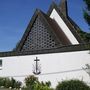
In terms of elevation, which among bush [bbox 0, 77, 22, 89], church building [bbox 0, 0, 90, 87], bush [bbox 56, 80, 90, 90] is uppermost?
church building [bbox 0, 0, 90, 87]

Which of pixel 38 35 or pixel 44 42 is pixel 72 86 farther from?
pixel 38 35

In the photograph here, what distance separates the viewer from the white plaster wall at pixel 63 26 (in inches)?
1305

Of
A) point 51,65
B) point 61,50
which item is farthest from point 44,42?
point 61,50

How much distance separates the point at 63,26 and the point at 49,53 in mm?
9654

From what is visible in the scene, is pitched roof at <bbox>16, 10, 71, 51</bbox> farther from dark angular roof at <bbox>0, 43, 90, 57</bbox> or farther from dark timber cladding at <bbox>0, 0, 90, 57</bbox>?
dark angular roof at <bbox>0, 43, 90, 57</bbox>

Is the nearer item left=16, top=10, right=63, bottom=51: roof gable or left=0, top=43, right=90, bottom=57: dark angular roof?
left=0, top=43, right=90, bottom=57: dark angular roof

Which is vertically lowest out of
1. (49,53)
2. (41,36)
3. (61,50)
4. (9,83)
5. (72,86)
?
(9,83)

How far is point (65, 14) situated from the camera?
3672cm

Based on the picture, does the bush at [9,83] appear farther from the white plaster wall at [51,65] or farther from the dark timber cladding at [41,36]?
the dark timber cladding at [41,36]

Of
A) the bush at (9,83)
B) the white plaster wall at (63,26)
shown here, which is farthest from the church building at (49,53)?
the bush at (9,83)

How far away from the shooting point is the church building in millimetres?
23656

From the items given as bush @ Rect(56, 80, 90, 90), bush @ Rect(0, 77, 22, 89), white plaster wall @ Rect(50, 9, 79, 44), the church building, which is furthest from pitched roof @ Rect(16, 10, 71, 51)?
bush @ Rect(56, 80, 90, 90)

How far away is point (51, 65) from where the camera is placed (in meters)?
25.2

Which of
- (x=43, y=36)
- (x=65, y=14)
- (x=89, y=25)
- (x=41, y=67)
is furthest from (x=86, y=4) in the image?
(x=65, y=14)
